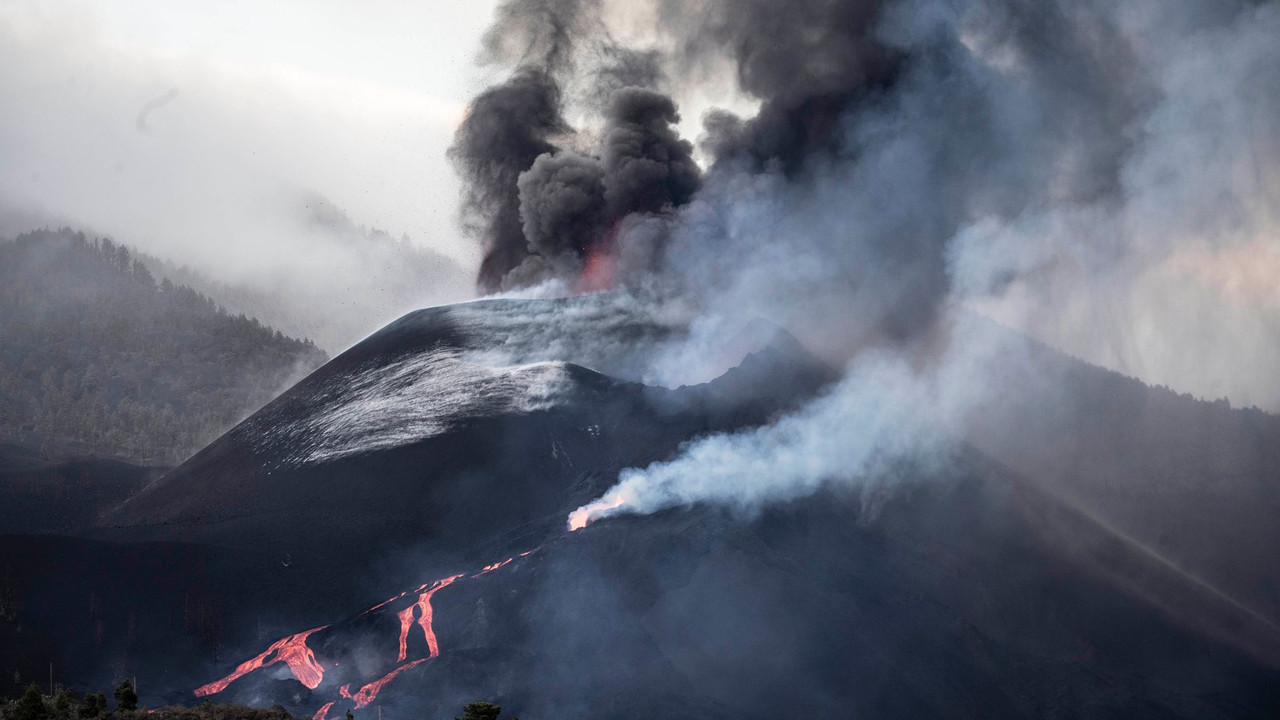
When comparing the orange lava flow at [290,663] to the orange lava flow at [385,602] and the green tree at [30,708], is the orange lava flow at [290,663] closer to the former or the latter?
the orange lava flow at [385,602]

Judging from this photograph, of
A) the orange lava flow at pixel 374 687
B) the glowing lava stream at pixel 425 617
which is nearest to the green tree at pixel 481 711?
the orange lava flow at pixel 374 687

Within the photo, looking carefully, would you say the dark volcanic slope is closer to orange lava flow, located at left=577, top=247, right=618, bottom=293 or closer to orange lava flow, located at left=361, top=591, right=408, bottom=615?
orange lava flow, located at left=361, top=591, right=408, bottom=615

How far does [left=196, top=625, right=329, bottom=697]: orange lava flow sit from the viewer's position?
50.1 meters

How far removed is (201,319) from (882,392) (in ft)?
431

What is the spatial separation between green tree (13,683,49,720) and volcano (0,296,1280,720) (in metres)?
7.42

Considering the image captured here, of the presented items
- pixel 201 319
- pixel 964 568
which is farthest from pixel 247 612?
pixel 201 319

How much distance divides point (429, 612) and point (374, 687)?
5.28m

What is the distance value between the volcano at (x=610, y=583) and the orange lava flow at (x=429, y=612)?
0.14m

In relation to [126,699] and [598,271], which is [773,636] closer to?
[126,699]

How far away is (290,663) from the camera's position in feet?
169

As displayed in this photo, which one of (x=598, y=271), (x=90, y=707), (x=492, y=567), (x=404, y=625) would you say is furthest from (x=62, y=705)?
(x=598, y=271)

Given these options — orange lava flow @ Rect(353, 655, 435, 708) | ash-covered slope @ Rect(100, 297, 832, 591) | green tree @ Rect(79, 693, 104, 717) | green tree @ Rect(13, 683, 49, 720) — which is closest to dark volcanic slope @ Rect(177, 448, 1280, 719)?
orange lava flow @ Rect(353, 655, 435, 708)

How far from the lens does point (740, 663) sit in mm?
52344

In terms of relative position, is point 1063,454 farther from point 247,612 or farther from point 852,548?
point 247,612
